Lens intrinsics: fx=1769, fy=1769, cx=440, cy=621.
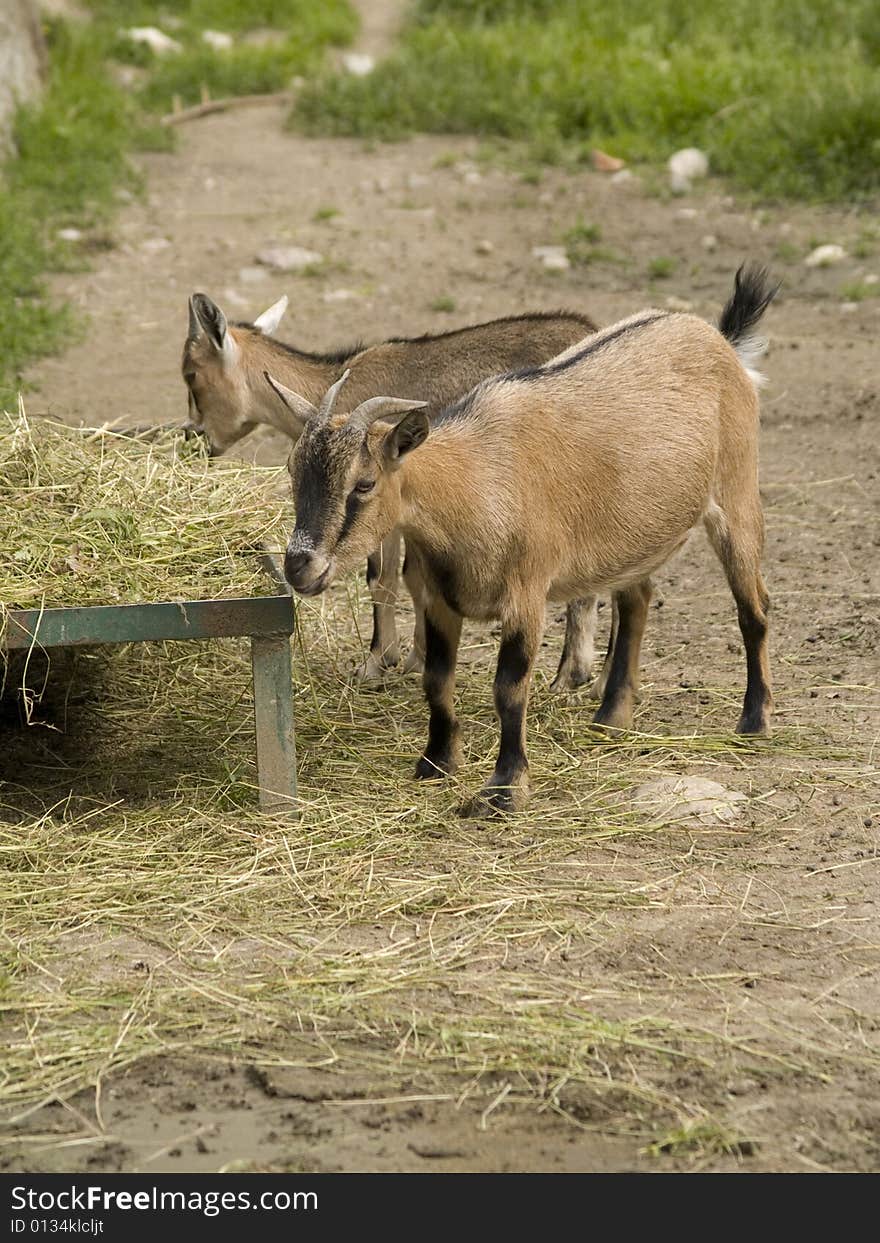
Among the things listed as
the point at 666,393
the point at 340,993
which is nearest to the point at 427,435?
the point at 666,393

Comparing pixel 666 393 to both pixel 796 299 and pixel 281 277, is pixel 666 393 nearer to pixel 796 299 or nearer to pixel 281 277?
pixel 796 299

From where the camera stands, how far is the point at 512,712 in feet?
18.3

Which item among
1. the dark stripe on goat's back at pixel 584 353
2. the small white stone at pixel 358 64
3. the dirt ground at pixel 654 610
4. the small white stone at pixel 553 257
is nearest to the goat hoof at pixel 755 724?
the dirt ground at pixel 654 610

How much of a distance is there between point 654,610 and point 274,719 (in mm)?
2633

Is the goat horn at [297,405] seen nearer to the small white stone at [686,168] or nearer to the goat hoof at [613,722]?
the goat hoof at [613,722]

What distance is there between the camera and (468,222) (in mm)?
12977

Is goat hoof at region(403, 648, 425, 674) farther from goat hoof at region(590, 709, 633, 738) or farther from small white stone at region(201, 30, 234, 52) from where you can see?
small white stone at region(201, 30, 234, 52)

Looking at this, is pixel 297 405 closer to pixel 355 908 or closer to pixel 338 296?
pixel 355 908

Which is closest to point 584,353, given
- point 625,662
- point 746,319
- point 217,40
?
point 746,319

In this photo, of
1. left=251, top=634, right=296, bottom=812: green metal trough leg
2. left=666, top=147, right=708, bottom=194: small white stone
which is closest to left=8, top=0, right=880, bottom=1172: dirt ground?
left=666, top=147, right=708, bottom=194: small white stone

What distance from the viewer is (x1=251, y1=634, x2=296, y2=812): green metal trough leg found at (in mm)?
5355

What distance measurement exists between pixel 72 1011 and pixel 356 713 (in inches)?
96.2

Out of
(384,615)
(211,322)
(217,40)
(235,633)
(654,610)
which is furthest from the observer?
(217,40)
